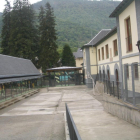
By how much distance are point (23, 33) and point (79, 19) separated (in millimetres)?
104904

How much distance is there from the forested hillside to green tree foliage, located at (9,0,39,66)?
48592mm

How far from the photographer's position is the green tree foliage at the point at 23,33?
42.4 metres

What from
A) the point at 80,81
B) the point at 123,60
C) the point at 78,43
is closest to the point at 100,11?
the point at 78,43

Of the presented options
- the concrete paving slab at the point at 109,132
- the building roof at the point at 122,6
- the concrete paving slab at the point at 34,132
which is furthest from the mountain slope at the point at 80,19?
the concrete paving slab at the point at 109,132

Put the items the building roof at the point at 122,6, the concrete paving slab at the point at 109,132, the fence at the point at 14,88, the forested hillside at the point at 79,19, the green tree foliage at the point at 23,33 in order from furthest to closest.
A: the forested hillside at the point at 79,19, the green tree foliage at the point at 23,33, the fence at the point at 14,88, the building roof at the point at 122,6, the concrete paving slab at the point at 109,132

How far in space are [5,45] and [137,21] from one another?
1602 inches

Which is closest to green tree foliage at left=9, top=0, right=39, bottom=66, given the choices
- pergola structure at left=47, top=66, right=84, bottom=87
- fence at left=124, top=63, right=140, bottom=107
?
pergola structure at left=47, top=66, right=84, bottom=87

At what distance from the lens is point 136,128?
746cm

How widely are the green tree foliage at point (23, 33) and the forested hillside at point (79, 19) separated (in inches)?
1913

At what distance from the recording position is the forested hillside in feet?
352

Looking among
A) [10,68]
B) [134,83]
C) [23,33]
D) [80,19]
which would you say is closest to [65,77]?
[10,68]

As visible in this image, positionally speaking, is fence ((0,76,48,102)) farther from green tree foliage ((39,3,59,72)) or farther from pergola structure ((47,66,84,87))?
green tree foliage ((39,3,59,72))

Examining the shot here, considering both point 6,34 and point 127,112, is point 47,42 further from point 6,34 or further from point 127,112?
point 127,112

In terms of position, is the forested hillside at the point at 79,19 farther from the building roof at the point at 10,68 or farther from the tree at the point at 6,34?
the building roof at the point at 10,68
